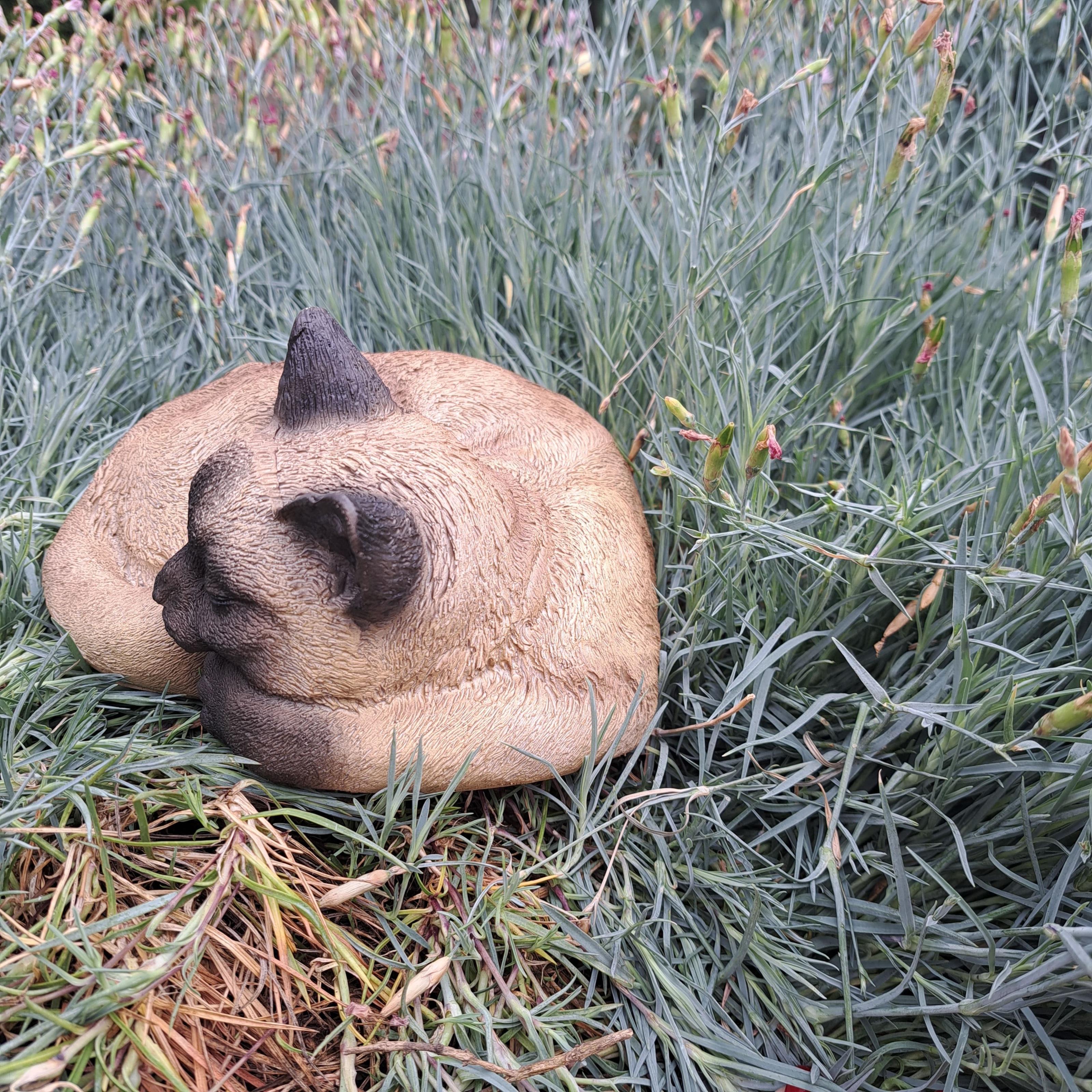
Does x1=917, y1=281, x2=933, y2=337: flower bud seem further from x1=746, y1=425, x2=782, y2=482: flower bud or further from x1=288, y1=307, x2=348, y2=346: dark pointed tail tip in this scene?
x1=288, y1=307, x2=348, y2=346: dark pointed tail tip

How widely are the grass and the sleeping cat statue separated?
0.09 meters

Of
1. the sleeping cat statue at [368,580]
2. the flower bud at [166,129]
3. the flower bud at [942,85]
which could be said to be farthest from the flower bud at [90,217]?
the flower bud at [942,85]

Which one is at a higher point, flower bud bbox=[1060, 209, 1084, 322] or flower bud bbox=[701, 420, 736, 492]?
flower bud bbox=[1060, 209, 1084, 322]

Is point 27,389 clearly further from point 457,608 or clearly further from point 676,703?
point 676,703

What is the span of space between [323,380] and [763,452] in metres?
0.60

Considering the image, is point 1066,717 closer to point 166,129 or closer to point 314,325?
point 314,325

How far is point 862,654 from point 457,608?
71 centimetres

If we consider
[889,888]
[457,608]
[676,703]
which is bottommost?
[889,888]

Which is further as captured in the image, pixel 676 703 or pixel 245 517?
pixel 676 703

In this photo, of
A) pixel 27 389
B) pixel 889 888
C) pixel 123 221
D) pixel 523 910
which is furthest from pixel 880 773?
pixel 123 221

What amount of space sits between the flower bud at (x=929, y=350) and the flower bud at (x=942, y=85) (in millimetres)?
290

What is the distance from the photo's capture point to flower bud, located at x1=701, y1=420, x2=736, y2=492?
1036 millimetres

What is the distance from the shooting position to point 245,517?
104 centimetres

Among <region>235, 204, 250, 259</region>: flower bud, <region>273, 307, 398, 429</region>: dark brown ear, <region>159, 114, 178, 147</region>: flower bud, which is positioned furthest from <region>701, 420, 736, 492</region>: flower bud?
<region>159, 114, 178, 147</region>: flower bud
